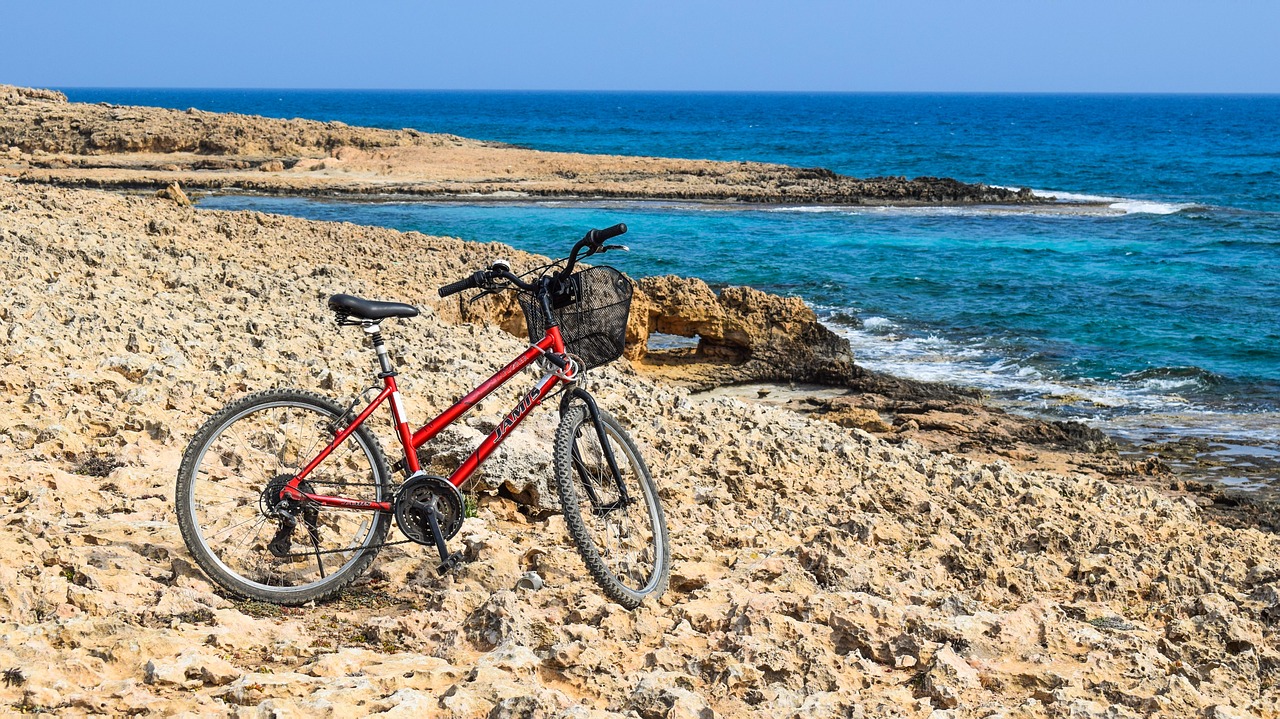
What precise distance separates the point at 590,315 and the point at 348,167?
4089 centimetres

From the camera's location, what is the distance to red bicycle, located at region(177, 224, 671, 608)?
3.84 m

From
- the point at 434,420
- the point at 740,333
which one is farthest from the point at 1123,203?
the point at 434,420

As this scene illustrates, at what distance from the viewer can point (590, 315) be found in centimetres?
398

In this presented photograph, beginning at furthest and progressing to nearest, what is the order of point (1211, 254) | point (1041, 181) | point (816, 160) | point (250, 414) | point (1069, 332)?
point (816, 160) → point (1041, 181) → point (1211, 254) → point (1069, 332) → point (250, 414)

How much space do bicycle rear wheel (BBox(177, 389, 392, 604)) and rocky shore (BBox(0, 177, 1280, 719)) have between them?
0.12 meters

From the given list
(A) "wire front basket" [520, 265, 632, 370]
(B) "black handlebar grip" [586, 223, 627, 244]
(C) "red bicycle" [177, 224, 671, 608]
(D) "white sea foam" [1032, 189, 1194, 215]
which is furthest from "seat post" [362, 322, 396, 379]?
(D) "white sea foam" [1032, 189, 1194, 215]

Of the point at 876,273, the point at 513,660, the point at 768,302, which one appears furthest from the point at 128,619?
the point at 876,273

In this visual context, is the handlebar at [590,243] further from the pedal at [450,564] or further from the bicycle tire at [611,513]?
the pedal at [450,564]

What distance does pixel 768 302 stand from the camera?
1464 cm

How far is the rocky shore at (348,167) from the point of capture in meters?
38.2

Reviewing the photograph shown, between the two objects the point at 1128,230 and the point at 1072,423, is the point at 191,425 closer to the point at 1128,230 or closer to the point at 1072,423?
the point at 1072,423

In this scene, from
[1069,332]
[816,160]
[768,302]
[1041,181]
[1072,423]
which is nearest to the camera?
[1072,423]

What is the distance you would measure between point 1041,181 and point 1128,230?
1795 centimetres

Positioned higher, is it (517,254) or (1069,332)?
(517,254)
